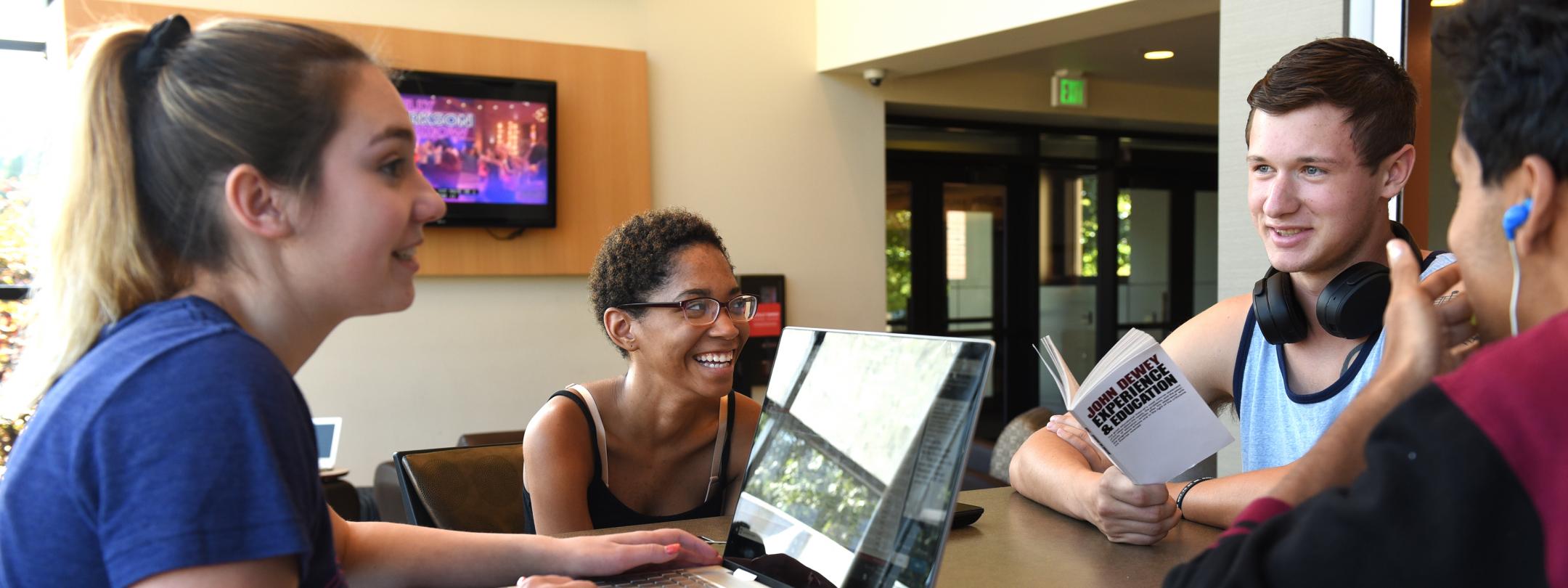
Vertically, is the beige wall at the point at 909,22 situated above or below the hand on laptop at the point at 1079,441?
above

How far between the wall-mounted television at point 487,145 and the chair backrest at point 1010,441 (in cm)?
246

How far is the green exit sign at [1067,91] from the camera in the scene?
645 centimetres

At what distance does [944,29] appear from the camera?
16.0 ft

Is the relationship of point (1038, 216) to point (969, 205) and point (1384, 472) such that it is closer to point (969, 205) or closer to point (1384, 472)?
point (969, 205)

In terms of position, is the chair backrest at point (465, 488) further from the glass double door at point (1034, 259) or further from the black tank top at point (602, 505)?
the glass double door at point (1034, 259)

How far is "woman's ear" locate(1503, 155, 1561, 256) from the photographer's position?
703mm

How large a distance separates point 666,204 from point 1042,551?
13.9 ft

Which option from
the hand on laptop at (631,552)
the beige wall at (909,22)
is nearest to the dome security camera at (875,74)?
the beige wall at (909,22)

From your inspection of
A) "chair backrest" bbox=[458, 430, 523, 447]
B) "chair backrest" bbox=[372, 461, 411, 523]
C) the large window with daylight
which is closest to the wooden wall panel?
"chair backrest" bbox=[458, 430, 523, 447]

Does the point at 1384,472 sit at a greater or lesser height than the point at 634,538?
greater

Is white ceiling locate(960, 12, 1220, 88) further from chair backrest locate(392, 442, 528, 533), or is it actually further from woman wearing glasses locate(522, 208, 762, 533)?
chair backrest locate(392, 442, 528, 533)

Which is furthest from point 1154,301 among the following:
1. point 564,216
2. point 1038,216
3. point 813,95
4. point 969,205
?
point 564,216

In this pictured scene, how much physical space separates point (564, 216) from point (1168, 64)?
12.0ft

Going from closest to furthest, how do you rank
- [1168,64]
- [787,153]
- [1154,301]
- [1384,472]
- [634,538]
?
1. [1384,472]
2. [634,538]
3. [787,153]
4. [1168,64]
5. [1154,301]
